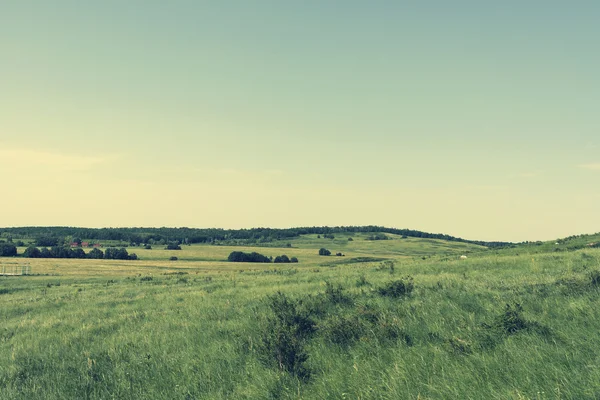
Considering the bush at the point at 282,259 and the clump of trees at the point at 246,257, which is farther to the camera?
the clump of trees at the point at 246,257

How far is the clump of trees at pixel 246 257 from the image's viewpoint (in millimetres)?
128625

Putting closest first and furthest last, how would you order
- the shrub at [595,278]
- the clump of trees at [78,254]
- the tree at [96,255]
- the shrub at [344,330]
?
the shrub at [344,330] < the shrub at [595,278] < the clump of trees at [78,254] < the tree at [96,255]

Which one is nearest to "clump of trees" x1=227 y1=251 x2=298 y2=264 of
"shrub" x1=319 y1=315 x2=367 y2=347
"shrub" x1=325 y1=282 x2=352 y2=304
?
"shrub" x1=325 y1=282 x2=352 y2=304

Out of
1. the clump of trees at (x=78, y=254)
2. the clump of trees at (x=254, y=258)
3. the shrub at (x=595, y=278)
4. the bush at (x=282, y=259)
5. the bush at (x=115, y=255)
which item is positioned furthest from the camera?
the clump of trees at (x=254, y=258)

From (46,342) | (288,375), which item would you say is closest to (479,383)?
(288,375)

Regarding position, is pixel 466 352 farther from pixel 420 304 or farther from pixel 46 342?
pixel 46 342

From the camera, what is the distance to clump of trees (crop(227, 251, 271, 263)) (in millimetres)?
128625

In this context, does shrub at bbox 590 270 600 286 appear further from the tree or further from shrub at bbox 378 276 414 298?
the tree

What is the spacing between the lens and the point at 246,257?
130875 mm

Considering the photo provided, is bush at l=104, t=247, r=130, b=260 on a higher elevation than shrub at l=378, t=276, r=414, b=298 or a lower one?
lower

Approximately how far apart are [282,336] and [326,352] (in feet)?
3.24

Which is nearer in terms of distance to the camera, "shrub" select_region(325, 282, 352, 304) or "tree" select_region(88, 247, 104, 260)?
"shrub" select_region(325, 282, 352, 304)

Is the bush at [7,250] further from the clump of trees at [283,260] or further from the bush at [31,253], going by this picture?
the clump of trees at [283,260]

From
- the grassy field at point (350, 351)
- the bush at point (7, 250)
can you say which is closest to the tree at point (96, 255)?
the bush at point (7, 250)
